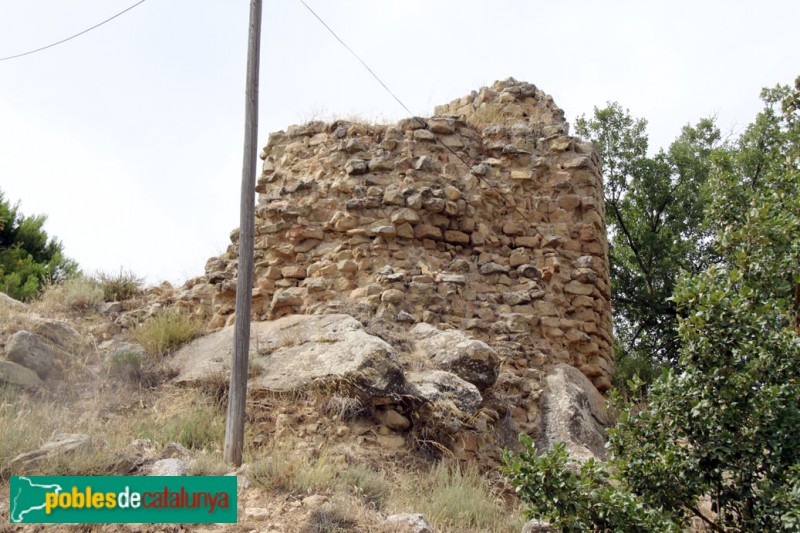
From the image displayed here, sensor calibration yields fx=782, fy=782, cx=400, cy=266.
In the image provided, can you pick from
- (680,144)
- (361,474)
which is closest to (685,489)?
(361,474)

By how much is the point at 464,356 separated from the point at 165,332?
3.15m

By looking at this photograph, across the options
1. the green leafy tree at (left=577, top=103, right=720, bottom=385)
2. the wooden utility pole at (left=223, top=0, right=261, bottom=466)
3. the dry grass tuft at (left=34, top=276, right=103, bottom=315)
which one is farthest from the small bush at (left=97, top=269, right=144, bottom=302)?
the green leafy tree at (left=577, top=103, right=720, bottom=385)

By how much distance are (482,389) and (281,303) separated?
2396mm

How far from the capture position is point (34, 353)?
7.21 m

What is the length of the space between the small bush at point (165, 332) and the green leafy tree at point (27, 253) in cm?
489

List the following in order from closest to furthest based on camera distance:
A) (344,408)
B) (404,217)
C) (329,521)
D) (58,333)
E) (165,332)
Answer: (329,521)
(344,408)
(58,333)
(165,332)
(404,217)

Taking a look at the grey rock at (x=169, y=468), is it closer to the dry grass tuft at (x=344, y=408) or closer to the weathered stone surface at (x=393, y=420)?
the dry grass tuft at (x=344, y=408)

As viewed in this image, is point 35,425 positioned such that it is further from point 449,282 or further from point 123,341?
point 449,282

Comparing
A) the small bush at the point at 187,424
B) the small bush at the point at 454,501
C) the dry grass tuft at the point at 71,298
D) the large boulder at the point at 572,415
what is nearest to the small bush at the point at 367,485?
the small bush at the point at 454,501

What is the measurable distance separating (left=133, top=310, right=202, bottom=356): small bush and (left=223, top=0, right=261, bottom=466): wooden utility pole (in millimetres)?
2085

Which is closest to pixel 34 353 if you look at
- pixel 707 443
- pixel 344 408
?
pixel 344 408

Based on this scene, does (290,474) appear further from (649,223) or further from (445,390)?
(649,223)

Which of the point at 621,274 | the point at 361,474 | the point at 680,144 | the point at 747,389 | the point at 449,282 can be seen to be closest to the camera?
the point at 747,389

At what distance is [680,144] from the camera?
1434cm
